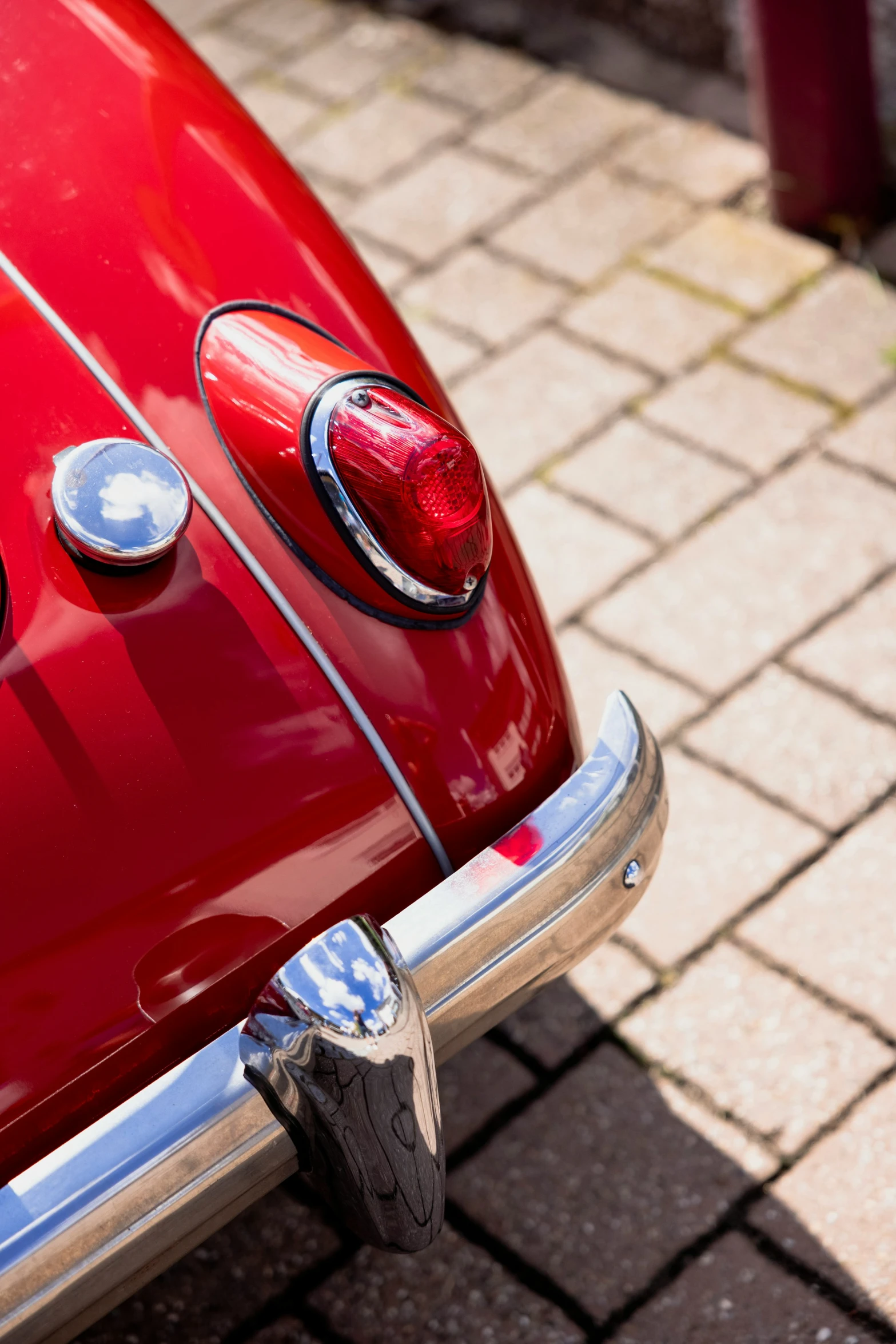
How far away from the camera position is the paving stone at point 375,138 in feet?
13.4

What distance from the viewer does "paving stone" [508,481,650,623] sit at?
116 inches

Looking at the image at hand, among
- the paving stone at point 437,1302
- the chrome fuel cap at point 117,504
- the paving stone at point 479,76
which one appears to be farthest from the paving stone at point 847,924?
the paving stone at point 479,76

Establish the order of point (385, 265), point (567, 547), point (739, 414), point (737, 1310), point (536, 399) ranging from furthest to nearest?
point (385, 265) → point (536, 399) → point (739, 414) → point (567, 547) → point (737, 1310)

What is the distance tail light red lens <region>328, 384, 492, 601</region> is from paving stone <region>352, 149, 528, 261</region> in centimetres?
227

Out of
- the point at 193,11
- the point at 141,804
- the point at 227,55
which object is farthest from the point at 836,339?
the point at 193,11

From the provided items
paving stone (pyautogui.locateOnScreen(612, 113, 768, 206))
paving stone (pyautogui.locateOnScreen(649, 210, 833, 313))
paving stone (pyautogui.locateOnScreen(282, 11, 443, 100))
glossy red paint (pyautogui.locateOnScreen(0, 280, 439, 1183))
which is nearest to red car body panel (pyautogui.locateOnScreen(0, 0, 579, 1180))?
glossy red paint (pyautogui.locateOnScreen(0, 280, 439, 1183))

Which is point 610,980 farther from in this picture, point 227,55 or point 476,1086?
point 227,55

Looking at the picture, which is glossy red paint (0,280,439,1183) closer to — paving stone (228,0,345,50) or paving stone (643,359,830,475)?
paving stone (643,359,830,475)

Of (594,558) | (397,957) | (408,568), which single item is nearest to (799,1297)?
(397,957)

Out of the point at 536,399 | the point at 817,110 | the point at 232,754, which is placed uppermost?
the point at 232,754

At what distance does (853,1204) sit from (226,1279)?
851 millimetres

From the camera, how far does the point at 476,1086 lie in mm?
2266

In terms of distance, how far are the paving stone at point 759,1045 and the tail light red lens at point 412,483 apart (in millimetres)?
949

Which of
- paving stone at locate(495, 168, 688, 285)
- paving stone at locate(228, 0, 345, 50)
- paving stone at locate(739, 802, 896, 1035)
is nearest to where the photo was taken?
paving stone at locate(739, 802, 896, 1035)
